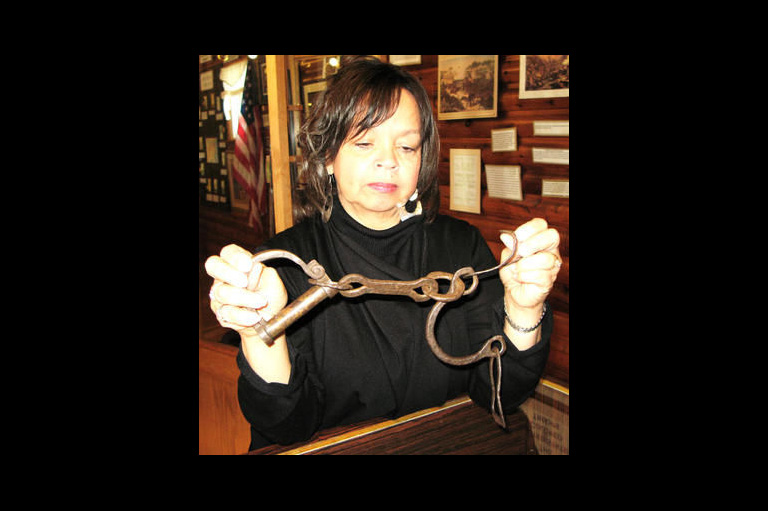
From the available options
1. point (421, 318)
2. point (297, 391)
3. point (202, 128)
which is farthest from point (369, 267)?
point (202, 128)

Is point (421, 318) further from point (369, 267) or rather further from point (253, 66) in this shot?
point (253, 66)

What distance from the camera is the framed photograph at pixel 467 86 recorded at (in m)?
1.94

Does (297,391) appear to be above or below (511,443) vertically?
above

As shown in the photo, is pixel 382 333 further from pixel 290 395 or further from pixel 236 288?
pixel 236 288

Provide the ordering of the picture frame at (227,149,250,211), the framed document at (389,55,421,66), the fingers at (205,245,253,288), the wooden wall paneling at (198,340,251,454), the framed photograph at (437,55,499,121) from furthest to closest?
1. the framed document at (389,55,421,66)
2. the picture frame at (227,149,250,211)
3. the framed photograph at (437,55,499,121)
4. the wooden wall paneling at (198,340,251,454)
5. the fingers at (205,245,253,288)

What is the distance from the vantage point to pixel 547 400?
5.01 ft

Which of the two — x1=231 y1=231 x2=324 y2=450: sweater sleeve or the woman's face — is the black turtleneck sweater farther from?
the woman's face

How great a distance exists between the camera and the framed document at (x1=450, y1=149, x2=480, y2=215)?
2.10 m

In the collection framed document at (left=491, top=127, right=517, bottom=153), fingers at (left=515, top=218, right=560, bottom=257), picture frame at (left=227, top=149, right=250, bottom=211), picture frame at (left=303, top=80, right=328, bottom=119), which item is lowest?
fingers at (left=515, top=218, right=560, bottom=257)

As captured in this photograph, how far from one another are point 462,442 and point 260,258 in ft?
1.75

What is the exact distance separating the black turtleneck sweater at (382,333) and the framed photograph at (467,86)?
0.94 m

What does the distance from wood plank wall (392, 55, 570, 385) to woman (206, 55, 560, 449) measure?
732 mm

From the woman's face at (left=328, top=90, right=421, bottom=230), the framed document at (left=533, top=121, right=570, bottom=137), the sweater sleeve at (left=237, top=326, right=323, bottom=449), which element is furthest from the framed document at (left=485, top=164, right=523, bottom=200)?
the sweater sleeve at (left=237, top=326, right=323, bottom=449)

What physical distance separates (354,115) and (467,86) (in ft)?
3.72
